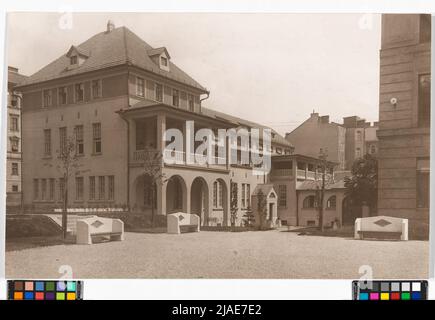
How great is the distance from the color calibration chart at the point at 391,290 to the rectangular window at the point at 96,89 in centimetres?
462

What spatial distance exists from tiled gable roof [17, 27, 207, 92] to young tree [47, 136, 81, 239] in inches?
39.8

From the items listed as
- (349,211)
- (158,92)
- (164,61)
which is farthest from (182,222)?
(349,211)

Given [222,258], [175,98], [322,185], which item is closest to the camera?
[222,258]

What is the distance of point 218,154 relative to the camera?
6.92 m

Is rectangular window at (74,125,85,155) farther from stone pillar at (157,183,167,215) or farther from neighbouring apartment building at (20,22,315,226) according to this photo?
stone pillar at (157,183,167,215)

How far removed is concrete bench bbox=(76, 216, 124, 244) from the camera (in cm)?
652

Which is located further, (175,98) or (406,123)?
(175,98)

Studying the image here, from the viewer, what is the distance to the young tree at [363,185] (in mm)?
6746

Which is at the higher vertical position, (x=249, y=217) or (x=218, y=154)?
(x=218, y=154)

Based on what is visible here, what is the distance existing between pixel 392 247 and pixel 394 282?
1.88ft

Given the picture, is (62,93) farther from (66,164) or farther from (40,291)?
(40,291)

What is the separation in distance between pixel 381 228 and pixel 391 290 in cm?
90

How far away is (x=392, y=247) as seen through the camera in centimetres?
664
